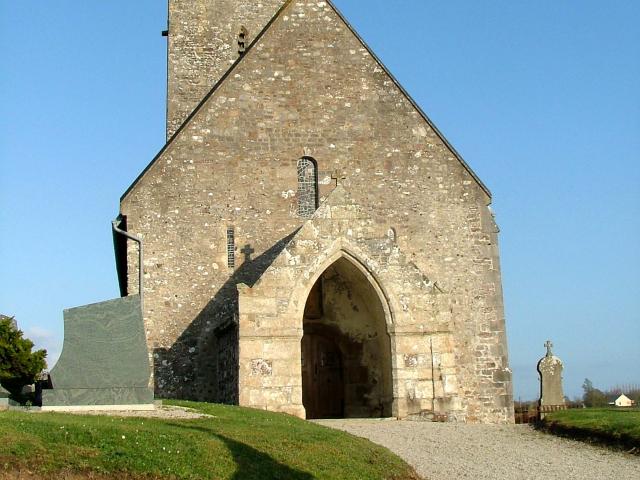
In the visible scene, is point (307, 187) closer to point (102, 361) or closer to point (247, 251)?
point (247, 251)

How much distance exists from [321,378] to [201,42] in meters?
14.2

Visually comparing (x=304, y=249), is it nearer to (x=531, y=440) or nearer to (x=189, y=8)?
(x=531, y=440)

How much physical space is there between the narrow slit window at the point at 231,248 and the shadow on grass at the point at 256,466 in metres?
10.3

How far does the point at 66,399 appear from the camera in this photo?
14.3 metres

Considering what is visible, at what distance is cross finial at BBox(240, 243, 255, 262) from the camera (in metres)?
21.6

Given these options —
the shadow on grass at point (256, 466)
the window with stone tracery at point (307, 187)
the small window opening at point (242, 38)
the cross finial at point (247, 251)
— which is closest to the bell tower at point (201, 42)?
the small window opening at point (242, 38)

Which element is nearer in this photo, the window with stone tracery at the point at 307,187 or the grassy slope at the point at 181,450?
the grassy slope at the point at 181,450

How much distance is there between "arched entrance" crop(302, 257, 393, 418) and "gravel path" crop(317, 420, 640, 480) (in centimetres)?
306

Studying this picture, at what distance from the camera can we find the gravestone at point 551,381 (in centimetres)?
2073

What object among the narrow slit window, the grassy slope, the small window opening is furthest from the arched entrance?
the small window opening

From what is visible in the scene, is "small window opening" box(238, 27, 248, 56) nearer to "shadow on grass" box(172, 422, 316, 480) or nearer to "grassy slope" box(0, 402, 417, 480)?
"grassy slope" box(0, 402, 417, 480)

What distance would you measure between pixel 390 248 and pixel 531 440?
199 inches

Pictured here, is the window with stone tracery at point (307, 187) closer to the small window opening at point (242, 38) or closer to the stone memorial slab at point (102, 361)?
the stone memorial slab at point (102, 361)

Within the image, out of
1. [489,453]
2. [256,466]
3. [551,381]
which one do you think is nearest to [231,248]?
[551,381]
